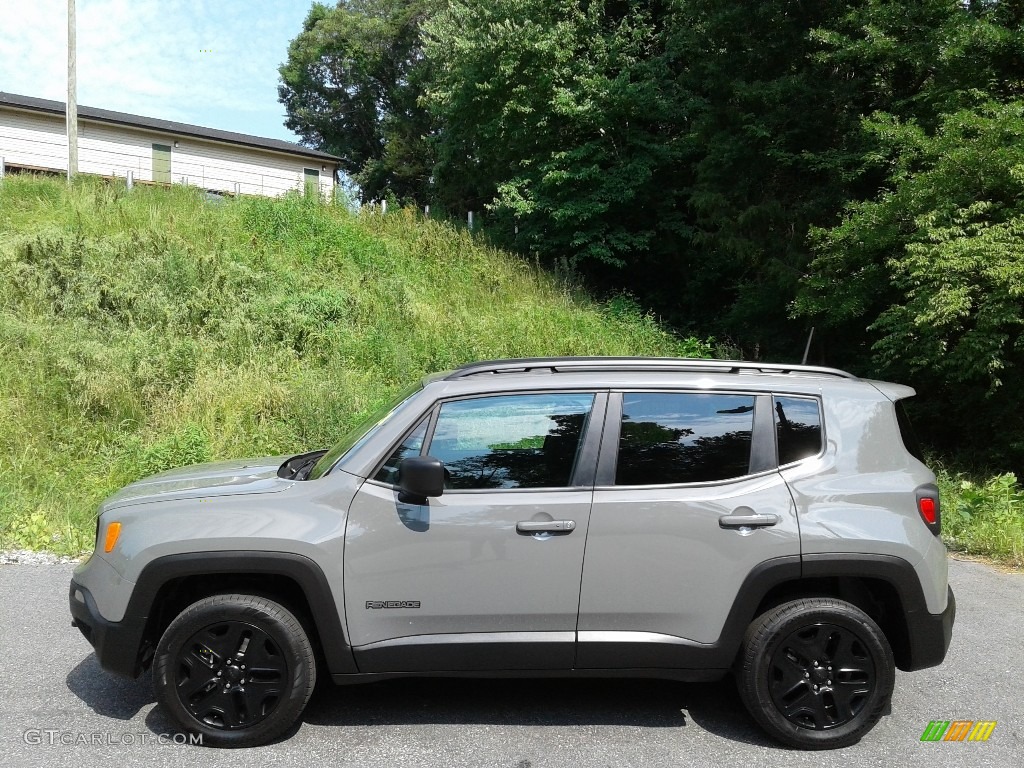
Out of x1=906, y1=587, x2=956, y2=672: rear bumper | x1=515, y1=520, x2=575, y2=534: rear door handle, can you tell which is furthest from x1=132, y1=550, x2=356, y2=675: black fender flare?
x1=906, y1=587, x2=956, y2=672: rear bumper

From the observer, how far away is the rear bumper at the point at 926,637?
3760 mm

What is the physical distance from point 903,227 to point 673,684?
334 inches

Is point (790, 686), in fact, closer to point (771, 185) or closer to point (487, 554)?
point (487, 554)

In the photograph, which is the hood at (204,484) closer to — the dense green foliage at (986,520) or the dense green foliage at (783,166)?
the dense green foliage at (986,520)

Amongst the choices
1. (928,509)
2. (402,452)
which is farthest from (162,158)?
(928,509)

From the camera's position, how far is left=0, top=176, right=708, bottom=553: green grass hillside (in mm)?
9328

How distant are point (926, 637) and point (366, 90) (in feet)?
156

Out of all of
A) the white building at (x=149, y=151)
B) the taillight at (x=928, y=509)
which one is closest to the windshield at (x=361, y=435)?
the taillight at (x=928, y=509)

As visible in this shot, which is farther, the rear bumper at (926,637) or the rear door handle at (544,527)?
the rear bumper at (926,637)

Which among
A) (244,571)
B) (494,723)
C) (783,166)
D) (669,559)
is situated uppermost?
(783,166)

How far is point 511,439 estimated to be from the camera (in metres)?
3.83

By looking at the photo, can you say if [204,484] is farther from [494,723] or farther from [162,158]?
[162,158]

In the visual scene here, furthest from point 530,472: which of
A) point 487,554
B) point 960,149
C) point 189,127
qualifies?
point 189,127

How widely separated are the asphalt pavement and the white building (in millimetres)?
23351
